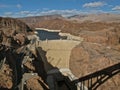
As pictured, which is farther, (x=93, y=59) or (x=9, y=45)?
(x=9, y=45)

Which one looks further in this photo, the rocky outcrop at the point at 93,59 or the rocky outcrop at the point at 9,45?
the rocky outcrop at the point at 93,59

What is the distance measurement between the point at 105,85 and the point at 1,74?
43.5ft

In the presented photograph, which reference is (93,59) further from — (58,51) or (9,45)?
(9,45)

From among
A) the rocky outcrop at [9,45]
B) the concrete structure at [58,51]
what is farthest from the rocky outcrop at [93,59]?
the rocky outcrop at [9,45]

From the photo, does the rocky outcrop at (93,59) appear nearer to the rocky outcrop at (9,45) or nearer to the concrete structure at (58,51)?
the concrete structure at (58,51)

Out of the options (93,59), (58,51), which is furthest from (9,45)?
(93,59)

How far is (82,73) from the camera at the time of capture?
1318 inches

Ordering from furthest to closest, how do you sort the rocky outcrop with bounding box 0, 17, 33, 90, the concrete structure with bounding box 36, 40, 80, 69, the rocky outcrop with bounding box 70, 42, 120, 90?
the concrete structure with bounding box 36, 40, 80, 69
the rocky outcrop with bounding box 70, 42, 120, 90
the rocky outcrop with bounding box 0, 17, 33, 90

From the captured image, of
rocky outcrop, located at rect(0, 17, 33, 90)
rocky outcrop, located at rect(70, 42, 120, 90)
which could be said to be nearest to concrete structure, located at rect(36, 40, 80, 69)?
rocky outcrop, located at rect(70, 42, 120, 90)

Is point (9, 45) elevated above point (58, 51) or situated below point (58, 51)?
above

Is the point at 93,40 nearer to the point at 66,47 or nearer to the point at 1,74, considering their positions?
the point at 66,47

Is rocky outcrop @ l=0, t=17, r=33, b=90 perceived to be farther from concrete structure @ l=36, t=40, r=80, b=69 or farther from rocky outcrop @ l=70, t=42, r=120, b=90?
rocky outcrop @ l=70, t=42, r=120, b=90

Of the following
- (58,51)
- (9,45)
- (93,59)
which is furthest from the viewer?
(58,51)

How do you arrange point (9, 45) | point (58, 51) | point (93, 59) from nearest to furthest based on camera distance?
point (93, 59)
point (9, 45)
point (58, 51)
